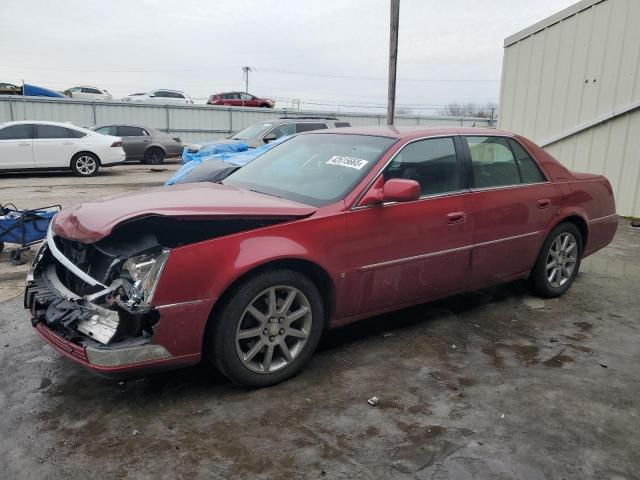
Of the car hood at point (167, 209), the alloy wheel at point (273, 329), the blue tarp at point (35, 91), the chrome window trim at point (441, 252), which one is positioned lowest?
the alloy wheel at point (273, 329)

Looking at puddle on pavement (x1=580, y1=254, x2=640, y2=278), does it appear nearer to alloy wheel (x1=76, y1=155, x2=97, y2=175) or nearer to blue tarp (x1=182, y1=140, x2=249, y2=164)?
blue tarp (x1=182, y1=140, x2=249, y2=164)

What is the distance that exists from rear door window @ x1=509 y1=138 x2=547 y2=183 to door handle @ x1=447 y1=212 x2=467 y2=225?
0.96 m

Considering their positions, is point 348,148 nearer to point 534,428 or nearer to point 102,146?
point 534,428

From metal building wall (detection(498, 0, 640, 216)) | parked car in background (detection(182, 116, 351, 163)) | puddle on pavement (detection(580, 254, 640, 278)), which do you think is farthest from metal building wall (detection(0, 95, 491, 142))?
puddle on pavement (detection(580, 254, 640, 278))

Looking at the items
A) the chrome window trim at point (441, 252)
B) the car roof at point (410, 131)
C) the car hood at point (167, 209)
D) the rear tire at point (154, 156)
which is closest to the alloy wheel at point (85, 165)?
the rear tire at point (154, 156)

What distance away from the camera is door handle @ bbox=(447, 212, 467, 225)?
13.3 feet

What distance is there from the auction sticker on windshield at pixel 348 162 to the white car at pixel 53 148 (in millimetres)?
12577

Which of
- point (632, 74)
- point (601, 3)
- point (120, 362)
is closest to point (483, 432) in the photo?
point (120, 362)

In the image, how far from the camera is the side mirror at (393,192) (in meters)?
3.50

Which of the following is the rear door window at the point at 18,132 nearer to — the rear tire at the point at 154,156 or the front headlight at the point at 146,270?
the rear tire at the point at 154,156

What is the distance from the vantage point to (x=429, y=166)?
413cm

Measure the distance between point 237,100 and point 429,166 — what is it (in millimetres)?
30048

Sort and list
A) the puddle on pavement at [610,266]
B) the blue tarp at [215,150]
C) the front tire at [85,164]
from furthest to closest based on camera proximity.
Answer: the front tire at [85,164] < the blue tarp at [215,150] < the puddle on pavement at [610,266]

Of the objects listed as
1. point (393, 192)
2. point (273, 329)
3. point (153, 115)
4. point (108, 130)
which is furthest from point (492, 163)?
point (153, 115)
